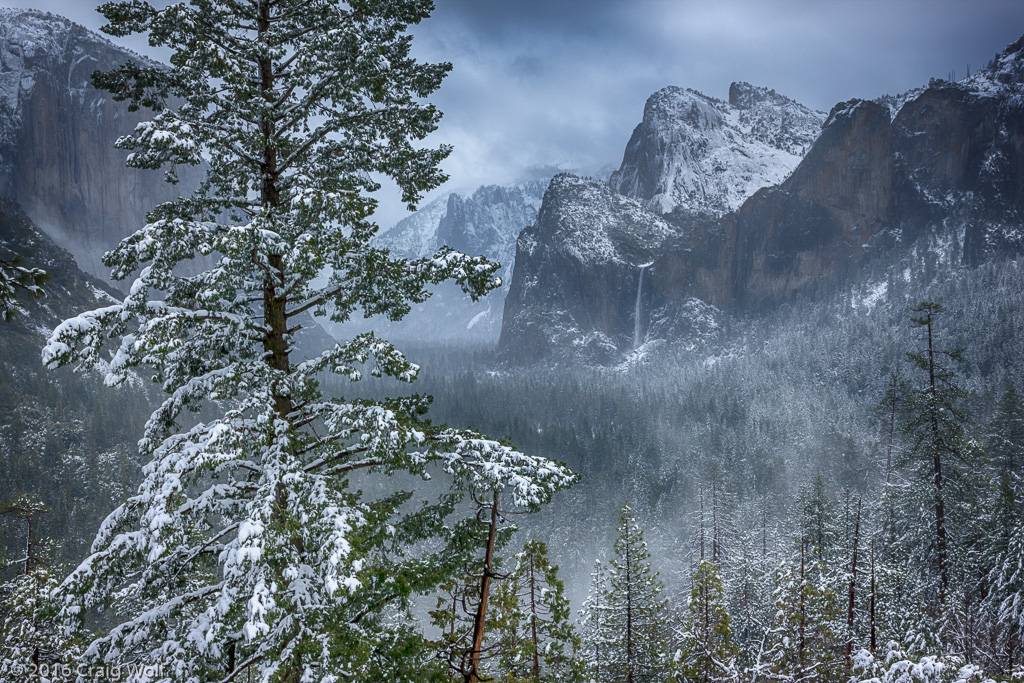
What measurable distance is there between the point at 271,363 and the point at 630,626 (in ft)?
50.3

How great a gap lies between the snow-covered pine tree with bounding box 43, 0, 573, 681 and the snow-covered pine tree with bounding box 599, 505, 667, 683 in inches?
440

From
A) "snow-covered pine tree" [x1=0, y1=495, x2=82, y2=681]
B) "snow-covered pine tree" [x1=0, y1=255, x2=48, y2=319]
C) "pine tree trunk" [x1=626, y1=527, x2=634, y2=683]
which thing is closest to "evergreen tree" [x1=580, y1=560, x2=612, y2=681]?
"pine tree trunk" [x1=626, y1=527, x2=634, y2=683]

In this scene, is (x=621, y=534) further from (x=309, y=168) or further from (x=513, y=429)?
(x=513, y=429)

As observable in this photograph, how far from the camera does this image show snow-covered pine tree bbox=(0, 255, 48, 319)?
5.00m

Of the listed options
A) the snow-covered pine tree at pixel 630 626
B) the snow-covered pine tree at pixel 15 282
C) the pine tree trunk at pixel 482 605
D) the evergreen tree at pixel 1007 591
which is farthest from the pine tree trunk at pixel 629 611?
the snow-covered pine tree at pixel 15 282

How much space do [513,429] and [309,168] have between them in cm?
9092

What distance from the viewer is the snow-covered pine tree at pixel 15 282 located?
5004 mm

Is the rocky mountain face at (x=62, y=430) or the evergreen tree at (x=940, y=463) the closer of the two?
the evergreen tree at (x=940, y=463)

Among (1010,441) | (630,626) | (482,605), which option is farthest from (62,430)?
(1010,441)

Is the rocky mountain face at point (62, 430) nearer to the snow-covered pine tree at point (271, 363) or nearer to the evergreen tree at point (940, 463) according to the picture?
the snow-covered pine tree at point (271, 363)

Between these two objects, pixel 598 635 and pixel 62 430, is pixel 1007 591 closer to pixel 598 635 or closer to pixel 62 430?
pixel 598 635

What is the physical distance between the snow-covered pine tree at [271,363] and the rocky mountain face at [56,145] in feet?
706

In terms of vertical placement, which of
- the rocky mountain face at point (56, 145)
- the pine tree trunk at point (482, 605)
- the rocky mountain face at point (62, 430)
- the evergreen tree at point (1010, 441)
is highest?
the rocky mountain face at point (56, 145)

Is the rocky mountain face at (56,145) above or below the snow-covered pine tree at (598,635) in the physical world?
above
